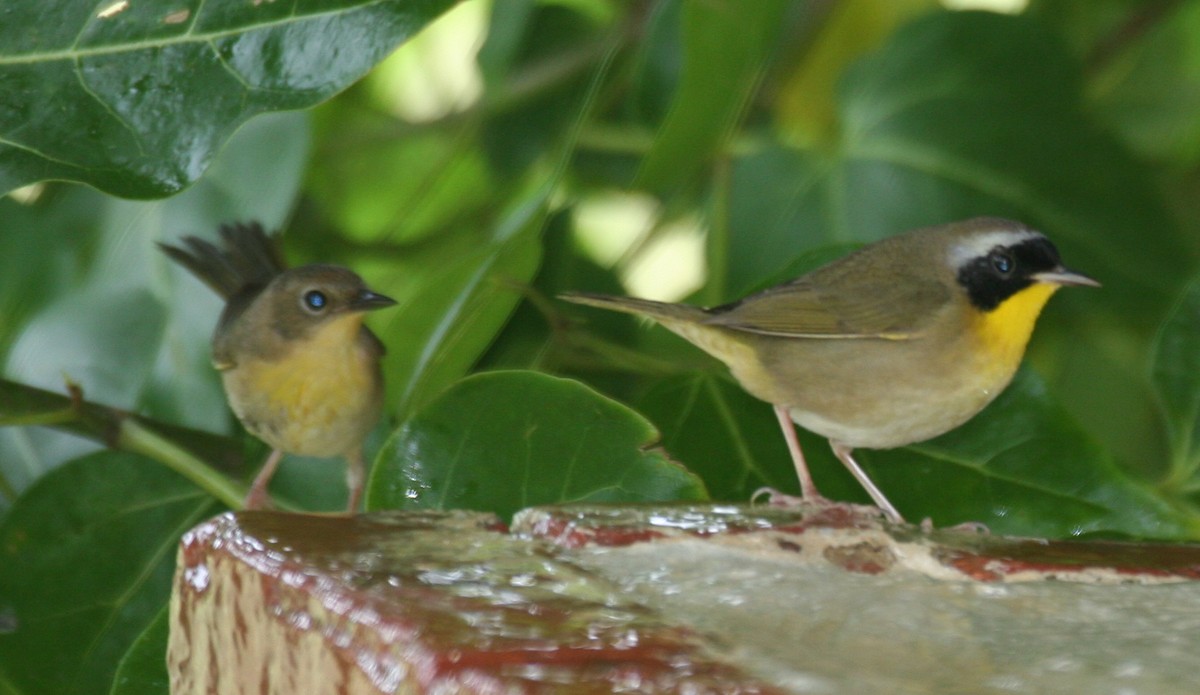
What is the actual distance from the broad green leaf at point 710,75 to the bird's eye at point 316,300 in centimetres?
41

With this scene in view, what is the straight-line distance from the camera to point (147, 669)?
111cm

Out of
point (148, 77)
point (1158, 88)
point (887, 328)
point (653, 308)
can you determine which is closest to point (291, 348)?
point (653, 308)

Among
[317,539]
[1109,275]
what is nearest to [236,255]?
[317,539]

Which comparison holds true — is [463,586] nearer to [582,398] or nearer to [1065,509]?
[582,398]

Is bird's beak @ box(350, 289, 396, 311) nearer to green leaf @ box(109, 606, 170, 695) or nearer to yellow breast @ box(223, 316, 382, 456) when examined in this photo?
yellow breast @ box(223, 316, 382, 456)

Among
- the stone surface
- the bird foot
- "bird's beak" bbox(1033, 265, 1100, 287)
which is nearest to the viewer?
the stone surface

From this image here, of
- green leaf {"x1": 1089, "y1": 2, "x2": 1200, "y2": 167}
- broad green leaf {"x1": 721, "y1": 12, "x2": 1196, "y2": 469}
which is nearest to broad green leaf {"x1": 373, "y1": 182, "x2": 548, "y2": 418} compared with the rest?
broad green leaf {"x1": 721, "y1": 12, "x2": 1196, "y2": 469}

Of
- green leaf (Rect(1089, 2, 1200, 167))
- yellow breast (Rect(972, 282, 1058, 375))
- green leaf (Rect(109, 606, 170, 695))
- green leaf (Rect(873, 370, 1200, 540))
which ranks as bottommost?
green leaf (Rect(109, 606, 170, 695))

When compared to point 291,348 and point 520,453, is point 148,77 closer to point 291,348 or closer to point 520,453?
point 520,453

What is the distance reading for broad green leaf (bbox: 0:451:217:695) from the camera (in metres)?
1.33

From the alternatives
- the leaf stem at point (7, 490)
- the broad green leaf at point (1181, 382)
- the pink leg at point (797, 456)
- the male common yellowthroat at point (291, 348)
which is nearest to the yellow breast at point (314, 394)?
the male common yellowthroat at point (291, 348)

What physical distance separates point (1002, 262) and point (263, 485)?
0.85 metres

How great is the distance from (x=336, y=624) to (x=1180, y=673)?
435 millimetres

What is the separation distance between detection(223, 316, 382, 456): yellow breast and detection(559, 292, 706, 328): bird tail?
0.27 m
